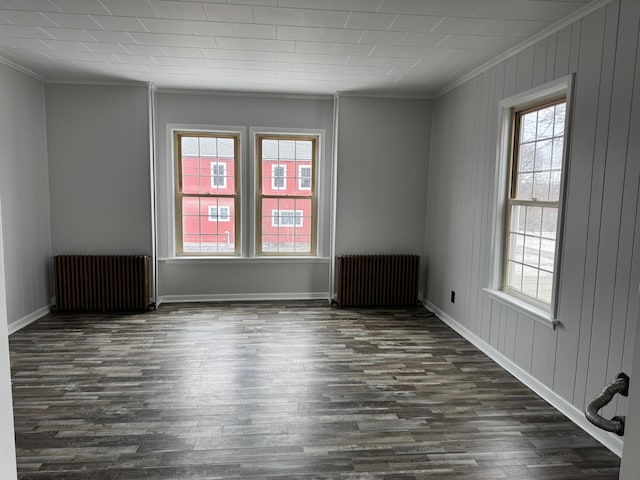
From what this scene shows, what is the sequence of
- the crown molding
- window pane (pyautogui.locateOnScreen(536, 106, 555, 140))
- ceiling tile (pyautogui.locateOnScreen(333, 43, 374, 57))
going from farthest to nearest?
1. ceiling tile (pyautogui.locateOnScreen(333, 43, 374, 57))
2. window pane (pyautogui.locateOnScreen(536, 106, 555, 140))
3. the crown molding

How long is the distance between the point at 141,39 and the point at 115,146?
1943mm

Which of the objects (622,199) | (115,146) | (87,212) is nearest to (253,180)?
(115,146)

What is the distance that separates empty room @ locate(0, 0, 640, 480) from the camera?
98.7 inches

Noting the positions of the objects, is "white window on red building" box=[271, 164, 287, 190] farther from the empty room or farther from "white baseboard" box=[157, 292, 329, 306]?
"white baseboard" box=[157, 292, 329, 306]

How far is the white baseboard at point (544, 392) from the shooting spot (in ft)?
8.39

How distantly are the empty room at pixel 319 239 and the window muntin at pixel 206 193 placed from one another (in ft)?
0.10

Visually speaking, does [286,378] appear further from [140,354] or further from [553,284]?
[553,284]

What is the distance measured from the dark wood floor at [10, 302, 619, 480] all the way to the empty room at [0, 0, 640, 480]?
22 millimetres

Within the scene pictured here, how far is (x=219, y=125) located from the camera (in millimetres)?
5461

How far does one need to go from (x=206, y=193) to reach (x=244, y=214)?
571 millimetres

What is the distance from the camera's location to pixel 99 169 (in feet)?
17.0

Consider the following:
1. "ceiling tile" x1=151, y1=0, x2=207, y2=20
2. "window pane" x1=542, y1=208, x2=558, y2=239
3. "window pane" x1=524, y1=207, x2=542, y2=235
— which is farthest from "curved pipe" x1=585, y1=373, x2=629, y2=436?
"ceiling tile" x1=151, y1=0, x2=207, y2=20

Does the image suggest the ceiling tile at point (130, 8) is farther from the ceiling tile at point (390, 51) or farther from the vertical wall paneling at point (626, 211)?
the vertical wall paneling at point (626, 211)

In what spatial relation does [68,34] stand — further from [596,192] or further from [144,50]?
[596,192]
